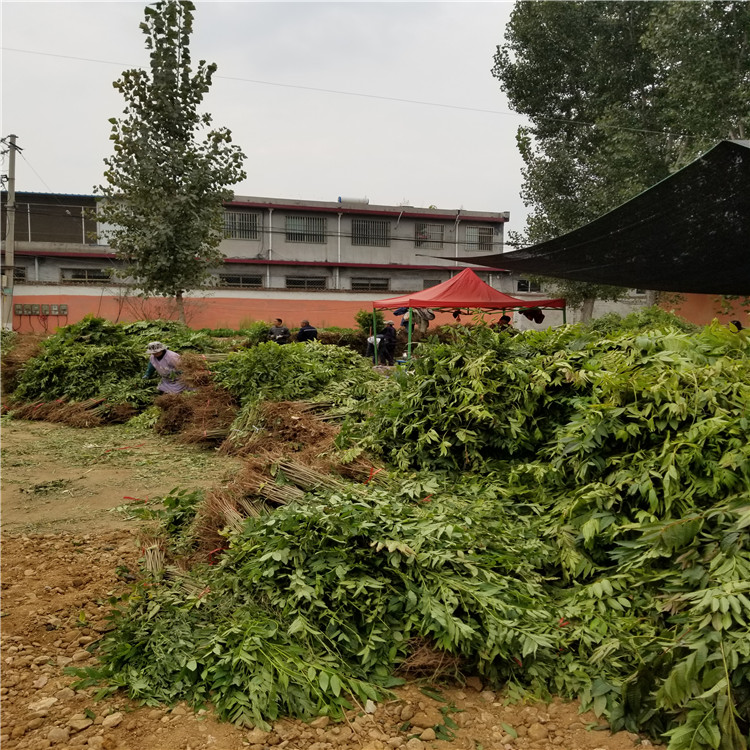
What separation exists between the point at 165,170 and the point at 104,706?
12.9 meters

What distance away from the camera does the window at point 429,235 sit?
29.9m

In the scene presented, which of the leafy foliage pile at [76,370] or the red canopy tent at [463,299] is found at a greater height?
the red canopy tent at [463,299]

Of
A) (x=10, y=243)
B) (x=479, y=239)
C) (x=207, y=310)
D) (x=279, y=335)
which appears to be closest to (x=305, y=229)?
(x=207, y=310)

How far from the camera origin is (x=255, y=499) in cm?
372

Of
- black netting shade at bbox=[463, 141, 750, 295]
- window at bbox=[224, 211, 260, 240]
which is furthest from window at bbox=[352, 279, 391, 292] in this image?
black netting shade at bbox=[463, 141, 750, 295]

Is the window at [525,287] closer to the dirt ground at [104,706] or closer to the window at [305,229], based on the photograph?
the window at [305,229]

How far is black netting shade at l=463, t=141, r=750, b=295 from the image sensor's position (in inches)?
196

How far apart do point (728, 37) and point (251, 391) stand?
39.6 feet

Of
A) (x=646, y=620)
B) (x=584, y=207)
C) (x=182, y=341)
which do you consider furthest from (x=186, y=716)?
(x=584, y=207)

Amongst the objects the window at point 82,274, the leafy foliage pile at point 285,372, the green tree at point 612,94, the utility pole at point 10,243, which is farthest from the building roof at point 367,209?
the leafy foliage pile at point 285,372

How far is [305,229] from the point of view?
28094 mm

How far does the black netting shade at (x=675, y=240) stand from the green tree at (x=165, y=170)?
7747mm

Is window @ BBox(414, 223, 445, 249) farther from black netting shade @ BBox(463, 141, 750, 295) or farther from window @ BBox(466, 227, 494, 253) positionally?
black netting shade @ BBox(463, 141, 750, 295)

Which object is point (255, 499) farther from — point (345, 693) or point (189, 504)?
point (345, 693)
